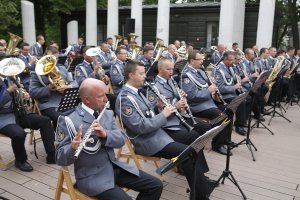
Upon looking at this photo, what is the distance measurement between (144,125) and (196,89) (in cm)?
228

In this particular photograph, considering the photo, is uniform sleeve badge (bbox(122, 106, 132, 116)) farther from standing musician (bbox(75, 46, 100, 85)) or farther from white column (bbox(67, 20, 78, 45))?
white column (bbox(67, 20, 78, 45))

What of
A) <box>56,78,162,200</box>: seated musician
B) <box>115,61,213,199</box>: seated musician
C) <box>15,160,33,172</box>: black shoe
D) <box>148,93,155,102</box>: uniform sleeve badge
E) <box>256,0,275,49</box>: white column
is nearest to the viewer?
<box>56,78,162,200</box>: seated musician

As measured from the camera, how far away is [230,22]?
17.1 m

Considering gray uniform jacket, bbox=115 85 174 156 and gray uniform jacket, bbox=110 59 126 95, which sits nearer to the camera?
gray uniform jacket, bbox=115 85 174 156

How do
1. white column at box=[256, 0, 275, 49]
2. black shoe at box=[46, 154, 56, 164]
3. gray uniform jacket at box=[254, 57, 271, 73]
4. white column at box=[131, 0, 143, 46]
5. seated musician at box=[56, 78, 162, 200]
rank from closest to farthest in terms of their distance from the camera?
1. seated musician at box=[56, 78, 162, 200]
2. black shoe at box=[46, 154, 56, 164]
3. gray uniform jacket at box=[254, 57, 271, 73]
4. white column at box=[256, 0, 275, 49]
5. white column at box=[131, 0, 143, 46]

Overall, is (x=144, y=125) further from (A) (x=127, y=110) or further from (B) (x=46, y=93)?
(B) (x=46, y=93)

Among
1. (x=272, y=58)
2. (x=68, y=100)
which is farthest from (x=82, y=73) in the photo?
(x=272, y=58)

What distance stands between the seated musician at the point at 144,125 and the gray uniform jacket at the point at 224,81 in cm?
308

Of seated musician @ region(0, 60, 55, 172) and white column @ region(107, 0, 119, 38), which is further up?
white column @ region(107, 0, 119, 38)

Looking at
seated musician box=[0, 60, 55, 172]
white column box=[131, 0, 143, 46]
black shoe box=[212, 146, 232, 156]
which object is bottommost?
black shoe box=[212, 146, 232, 156]

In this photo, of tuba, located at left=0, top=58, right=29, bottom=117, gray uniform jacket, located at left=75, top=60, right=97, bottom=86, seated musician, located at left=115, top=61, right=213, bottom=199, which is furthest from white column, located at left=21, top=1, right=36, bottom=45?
seated musician, located at left=115, top=61, right=213, bottom=199

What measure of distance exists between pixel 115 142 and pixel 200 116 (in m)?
3.27

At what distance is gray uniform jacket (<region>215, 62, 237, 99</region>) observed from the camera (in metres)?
6.95

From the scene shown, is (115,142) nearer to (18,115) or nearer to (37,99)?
(18,115)
